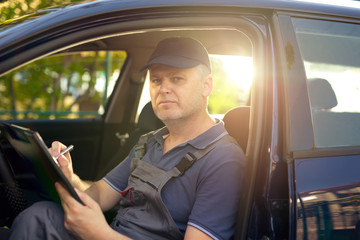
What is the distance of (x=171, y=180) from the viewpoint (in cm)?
169

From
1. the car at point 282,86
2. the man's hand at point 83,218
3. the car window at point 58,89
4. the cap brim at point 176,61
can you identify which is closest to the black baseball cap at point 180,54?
the cap brim at point 176,61

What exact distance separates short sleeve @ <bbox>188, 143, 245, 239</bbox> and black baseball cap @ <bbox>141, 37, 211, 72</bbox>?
438 millimetres

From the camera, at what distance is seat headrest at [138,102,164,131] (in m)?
3.00

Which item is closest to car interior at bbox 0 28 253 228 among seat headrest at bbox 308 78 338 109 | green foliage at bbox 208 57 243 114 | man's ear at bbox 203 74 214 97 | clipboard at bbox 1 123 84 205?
green foliage at bbox 208 57 243 114

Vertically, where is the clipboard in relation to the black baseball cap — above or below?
below

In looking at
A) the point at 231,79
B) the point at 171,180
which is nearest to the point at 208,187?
the point at 171,180

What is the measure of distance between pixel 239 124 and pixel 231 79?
98cm

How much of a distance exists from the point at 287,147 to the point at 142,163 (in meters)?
0.69

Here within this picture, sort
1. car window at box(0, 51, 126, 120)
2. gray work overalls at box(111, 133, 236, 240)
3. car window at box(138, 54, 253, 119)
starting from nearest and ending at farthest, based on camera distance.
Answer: gray work overalls at box(111, 133, 236, 240)
car window at box(138, 54, 253, 119)
car window at box(0, 51, 126, 120)

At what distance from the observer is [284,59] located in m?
1.53

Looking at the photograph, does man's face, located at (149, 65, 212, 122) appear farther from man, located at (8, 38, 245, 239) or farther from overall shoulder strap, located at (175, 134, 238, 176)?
overall shoulder strap, located at (175, 134, 238, 176)

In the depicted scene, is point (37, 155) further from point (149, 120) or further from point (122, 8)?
point (149, 120)

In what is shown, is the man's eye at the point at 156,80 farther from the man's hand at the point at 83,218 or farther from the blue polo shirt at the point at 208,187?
the man's hand at the point at 83,218

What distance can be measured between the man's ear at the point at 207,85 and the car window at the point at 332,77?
0.48m
